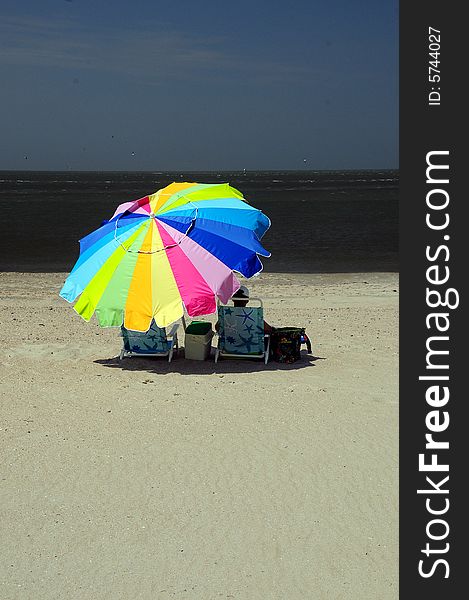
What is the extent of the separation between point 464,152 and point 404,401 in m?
2.41

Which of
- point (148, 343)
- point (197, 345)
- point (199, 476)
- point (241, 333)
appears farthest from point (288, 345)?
point (199, 476)

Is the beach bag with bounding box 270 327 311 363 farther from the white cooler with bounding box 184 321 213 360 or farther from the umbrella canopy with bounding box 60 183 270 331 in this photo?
the umbrella canopy with bounding box 60 183 270 331

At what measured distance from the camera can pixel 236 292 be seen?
31.1 feet

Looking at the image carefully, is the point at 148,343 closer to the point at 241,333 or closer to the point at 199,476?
the point at 241,333

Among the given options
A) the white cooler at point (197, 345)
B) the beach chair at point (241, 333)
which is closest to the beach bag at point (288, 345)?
the beach chair at point (241, 333)

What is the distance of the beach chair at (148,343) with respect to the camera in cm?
988

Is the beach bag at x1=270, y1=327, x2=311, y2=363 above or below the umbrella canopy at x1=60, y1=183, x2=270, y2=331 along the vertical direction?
below

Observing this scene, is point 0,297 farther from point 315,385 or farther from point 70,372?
point 315,385

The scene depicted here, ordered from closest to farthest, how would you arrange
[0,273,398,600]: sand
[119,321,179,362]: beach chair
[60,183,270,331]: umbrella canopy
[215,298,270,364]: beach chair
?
[0,273,398,600]: sand → [60,183,270,331]: umbrella canopy → [215,298,270,364]: beach chair → [119,321,179,362]: beach chair

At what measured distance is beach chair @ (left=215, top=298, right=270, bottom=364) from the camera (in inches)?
376

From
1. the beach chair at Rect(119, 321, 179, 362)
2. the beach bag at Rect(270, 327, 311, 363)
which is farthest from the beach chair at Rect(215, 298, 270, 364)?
the beach chair at Rect(119, 321, 179, 362)

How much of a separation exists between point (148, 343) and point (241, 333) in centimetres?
115

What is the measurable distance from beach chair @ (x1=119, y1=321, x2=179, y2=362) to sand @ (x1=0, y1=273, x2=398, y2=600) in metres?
0.15

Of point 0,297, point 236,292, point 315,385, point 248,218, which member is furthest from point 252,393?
point 0,297
